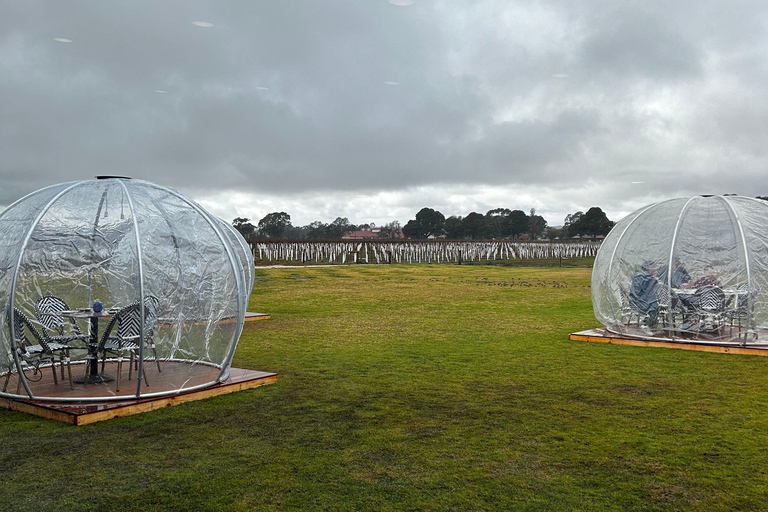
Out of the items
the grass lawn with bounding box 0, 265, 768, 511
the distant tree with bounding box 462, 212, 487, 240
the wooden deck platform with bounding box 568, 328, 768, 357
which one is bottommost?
the grass lawn with bounding box 0, 265, 768, 511

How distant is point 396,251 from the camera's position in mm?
82062

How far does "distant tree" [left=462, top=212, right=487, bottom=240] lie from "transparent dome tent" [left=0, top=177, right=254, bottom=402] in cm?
13179

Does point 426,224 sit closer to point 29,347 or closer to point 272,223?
point 272,223

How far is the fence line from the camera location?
239ft

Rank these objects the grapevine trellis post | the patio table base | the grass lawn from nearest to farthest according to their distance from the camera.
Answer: the grass lawn < the patio table base < the grapevine trellis post

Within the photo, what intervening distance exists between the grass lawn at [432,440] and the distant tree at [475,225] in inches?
5056

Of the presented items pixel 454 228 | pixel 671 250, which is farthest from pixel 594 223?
pixel 671 250

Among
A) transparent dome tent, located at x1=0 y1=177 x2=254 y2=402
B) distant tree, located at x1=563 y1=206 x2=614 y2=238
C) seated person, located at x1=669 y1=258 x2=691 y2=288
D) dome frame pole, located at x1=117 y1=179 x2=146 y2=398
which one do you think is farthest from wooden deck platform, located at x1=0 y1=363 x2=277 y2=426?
distant tree, located at x1=563 y1=206 x2=614 y2=238

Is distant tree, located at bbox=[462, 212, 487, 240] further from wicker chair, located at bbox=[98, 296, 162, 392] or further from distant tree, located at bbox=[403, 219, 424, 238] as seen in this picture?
wicker chair, located at bbox=[98, 296, 162, 392]

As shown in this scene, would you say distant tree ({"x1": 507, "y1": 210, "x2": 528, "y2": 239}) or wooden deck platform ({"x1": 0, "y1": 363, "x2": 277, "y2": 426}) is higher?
distant tree ({"x1": 507, "y1": 210, "x2": 528, "y2": 239})

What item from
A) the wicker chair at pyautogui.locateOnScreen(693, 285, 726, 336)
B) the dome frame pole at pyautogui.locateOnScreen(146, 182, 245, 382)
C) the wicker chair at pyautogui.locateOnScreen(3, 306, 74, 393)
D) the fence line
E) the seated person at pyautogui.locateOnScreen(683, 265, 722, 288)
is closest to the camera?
the wicker chair at pyautogui.locateOnScreen(3, 306, 74, 393)

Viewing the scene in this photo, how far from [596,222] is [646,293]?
117m

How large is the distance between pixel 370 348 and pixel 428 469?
651 cm

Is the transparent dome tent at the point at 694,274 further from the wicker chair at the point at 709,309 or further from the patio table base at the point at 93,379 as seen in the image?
the patio table base at the point at 93,379
